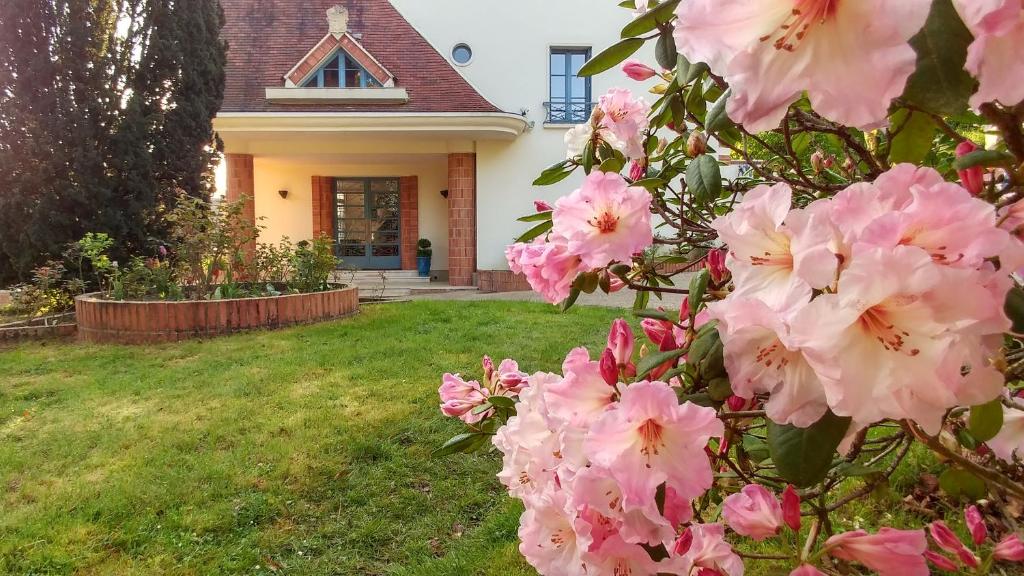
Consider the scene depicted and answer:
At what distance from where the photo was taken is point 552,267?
29.1 inches

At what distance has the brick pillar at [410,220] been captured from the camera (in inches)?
467

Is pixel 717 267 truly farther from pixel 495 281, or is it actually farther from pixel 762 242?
pixel 495 281

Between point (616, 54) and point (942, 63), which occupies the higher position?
point (616, 54)

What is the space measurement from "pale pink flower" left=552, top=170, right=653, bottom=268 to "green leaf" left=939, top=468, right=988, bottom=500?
687mm

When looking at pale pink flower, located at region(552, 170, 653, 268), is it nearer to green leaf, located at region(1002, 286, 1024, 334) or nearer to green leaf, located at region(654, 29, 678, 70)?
green leaf, located at region(654, 29, 678, 70)

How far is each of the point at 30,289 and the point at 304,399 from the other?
16.0 ft

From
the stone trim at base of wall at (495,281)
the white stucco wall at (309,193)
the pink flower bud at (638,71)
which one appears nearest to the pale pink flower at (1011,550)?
the pink flower bud at (638,71)

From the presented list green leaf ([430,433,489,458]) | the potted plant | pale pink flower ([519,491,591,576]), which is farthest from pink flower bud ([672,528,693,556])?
the potted plant

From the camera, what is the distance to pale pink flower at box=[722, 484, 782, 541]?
74 centimetres

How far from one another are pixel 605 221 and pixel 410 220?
1143 cm

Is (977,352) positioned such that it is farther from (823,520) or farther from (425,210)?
(425,210)

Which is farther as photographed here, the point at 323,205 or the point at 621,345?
the point at 323,205

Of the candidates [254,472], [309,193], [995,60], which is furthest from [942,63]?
[309,193]

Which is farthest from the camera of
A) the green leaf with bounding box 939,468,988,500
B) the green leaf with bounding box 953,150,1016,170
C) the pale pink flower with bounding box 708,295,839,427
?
the green leaf with bounding box 939,468,988,500
